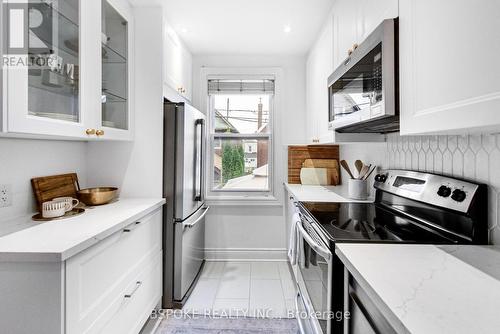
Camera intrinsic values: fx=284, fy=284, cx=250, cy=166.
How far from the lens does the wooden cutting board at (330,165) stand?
2.99m

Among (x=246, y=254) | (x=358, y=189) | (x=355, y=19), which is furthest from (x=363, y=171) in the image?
(x=246, y=254)

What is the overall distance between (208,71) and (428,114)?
2.67 m

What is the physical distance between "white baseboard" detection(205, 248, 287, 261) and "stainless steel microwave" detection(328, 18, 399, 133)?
A: 6.46 feet

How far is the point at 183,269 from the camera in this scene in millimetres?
2289

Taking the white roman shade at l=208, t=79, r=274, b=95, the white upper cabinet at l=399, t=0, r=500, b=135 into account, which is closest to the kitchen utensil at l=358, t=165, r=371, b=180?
the white upper cabinet at l=399, t=0, r=500, b=135

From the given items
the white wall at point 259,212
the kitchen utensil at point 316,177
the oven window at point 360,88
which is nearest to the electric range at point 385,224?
the oven window at point 360,88

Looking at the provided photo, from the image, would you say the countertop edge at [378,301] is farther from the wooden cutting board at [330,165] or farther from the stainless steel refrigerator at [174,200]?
the wooden cutting board at [330,165]

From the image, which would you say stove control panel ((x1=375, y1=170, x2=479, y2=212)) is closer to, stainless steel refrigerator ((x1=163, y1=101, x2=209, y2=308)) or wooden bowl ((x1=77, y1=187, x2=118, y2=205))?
stainless steel refrigerator ((x1=163, y1=101, x2=209, y2=308))

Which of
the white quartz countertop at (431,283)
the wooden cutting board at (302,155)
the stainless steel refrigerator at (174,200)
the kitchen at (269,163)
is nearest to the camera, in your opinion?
the white quartz countertop at (431,283)

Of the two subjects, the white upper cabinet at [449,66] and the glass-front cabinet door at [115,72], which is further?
the glass-front cabinet door at [115,72]

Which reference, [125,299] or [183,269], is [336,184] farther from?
[125,299]

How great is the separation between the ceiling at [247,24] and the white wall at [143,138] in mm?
259

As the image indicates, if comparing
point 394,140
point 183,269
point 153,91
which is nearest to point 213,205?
point 183,269

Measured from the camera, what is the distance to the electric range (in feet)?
3.66
